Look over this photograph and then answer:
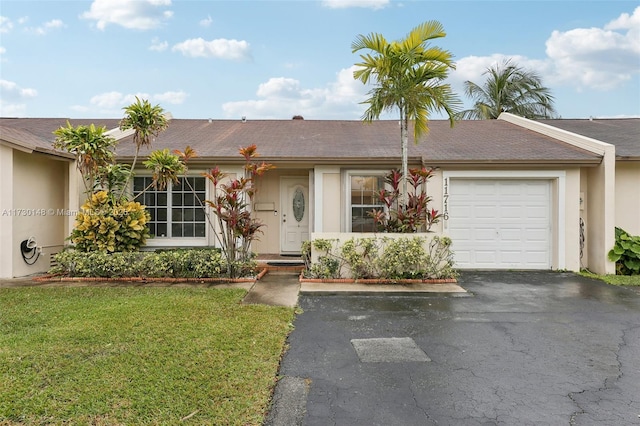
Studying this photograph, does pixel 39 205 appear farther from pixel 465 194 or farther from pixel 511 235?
pixel 511 235

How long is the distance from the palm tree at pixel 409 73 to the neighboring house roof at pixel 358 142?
1.44 m

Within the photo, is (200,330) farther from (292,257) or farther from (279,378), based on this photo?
(292,257)

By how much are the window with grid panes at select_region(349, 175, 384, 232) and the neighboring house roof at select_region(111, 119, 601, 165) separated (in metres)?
0.65

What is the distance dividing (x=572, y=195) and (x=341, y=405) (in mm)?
8485

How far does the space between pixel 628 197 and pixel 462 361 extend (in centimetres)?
842

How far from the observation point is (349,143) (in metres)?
10.5

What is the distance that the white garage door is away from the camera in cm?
919

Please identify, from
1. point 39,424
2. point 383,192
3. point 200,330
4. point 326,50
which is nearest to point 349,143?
point 383,192

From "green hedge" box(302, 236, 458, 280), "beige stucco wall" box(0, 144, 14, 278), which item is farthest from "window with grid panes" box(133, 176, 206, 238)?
"green hedge" box(302, 236, 458, 280)

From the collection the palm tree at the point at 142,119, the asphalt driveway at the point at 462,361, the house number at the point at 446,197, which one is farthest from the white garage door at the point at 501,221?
the palm tree at the point at 142,119

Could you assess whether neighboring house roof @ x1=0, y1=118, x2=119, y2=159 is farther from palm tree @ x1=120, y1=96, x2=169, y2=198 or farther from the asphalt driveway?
the asphalt driveway

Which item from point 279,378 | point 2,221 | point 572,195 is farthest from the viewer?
point 572,195

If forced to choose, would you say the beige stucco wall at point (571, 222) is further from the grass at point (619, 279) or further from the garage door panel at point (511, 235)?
the garage door panel at point (511, 235)

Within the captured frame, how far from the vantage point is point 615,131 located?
11.6m
